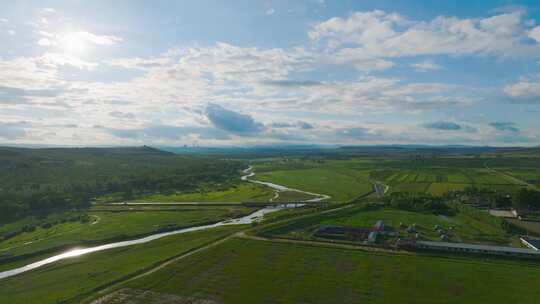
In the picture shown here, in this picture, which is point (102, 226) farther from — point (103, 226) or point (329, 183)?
point (329, 183)

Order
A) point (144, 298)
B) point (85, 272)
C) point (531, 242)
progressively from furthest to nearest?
point (531, 242)
point (85, 272)
point (144, 298)

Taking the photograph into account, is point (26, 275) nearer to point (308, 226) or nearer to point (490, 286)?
point (308, 226)

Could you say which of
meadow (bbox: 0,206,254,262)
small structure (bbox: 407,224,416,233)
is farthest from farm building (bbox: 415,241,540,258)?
meadow (bbox: 0,206,254,262)

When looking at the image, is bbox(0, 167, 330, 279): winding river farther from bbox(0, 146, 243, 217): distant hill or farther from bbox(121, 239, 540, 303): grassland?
bbox(0, 146, 243, 217): distant hill

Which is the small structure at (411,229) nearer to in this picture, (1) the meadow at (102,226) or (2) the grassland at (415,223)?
(2) the grassland at (415,223)

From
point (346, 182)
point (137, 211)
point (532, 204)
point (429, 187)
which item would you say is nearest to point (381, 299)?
point (532, 204)

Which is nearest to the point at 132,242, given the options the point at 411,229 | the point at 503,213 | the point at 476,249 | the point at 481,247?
the point at 411,229

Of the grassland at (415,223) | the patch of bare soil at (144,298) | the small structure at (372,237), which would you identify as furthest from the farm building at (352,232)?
the patch of bare soil at (144,298)
